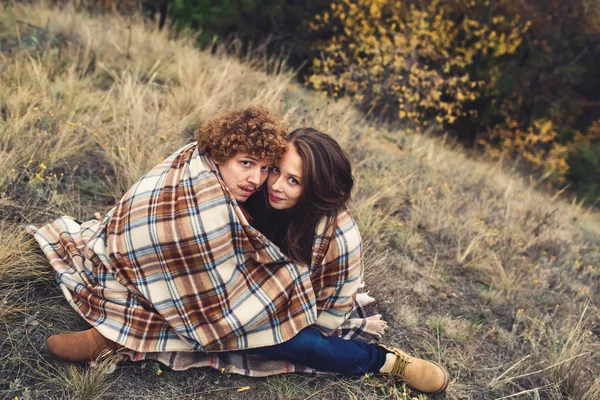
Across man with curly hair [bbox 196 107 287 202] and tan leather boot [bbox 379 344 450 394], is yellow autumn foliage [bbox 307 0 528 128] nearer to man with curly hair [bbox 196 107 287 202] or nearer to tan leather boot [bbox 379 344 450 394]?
man with curly hair [bbox 196 107 287 202]

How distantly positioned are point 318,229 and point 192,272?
0.63 metres

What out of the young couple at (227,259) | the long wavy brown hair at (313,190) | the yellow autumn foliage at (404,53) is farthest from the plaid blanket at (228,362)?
the yellow autumn foliage at (404,53)

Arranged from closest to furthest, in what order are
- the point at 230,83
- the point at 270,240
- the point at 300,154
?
1. the point at 300,154
2. the point at 270,240
3. the point at 230,83

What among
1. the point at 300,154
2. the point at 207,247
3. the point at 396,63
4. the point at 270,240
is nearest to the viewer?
the point at 207,247

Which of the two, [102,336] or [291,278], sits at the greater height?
[291,278]

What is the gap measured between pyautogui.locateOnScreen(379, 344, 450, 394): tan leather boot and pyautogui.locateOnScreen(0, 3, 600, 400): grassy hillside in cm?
7

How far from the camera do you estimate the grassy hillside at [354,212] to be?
220cm

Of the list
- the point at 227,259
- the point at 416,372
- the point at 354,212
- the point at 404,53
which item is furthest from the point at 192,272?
the point at 404,53

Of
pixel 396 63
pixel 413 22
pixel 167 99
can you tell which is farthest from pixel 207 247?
pixel 413 22

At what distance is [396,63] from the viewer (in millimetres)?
6559

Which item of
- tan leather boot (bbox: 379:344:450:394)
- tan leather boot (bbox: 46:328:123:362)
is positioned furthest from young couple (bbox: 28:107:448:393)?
tan leather boot (bbox: 379:344:450:394)

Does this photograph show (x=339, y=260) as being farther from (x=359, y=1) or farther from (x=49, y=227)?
(x=359, y=1)

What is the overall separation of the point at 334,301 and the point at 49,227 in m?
1.58

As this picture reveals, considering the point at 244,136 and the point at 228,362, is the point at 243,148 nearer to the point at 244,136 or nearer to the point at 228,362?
the point at 244,136
